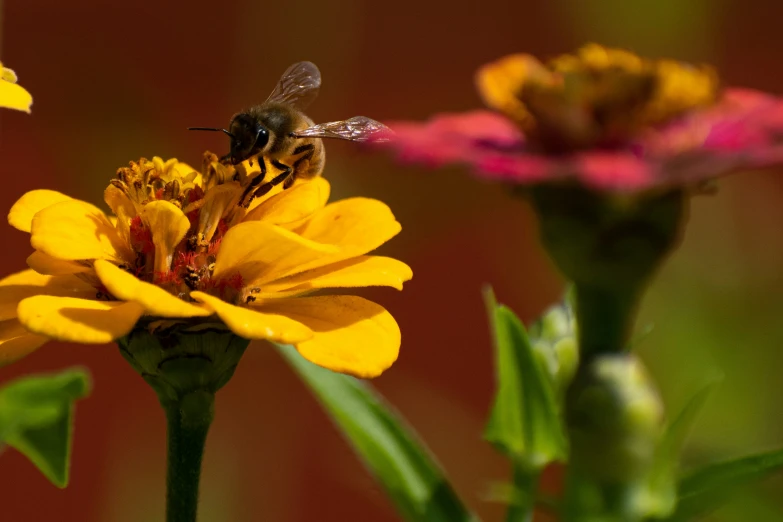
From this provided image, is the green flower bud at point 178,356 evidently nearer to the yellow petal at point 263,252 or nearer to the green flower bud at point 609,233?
the yellow petal at point 263,252

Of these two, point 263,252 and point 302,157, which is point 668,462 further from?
point 302,157

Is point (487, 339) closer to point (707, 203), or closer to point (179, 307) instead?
point (707, 203)

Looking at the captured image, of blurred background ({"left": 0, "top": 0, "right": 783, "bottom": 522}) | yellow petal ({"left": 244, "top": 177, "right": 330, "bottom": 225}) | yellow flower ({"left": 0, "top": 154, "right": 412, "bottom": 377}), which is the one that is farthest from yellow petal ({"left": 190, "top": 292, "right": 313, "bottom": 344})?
blurred background ({"left": 0, "top": 0, "right": 783, "bottom": 522})

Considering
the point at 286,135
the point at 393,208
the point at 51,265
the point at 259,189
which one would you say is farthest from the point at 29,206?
the point at 393,208

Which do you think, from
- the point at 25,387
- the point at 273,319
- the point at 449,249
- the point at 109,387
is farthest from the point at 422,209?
the point at 25,387

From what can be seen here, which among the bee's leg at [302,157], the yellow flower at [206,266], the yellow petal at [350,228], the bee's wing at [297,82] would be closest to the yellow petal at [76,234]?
the yellow flower at [206,266]
